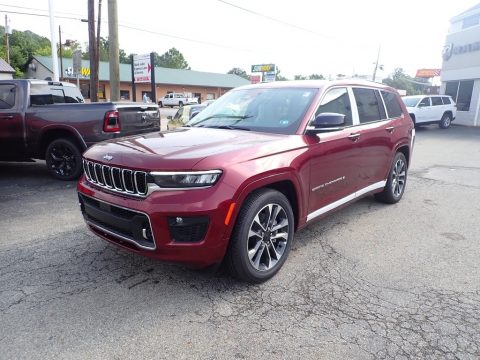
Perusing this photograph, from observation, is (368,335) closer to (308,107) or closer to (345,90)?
(308,107)

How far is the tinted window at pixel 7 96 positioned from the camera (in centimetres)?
704

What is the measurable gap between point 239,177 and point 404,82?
102005mm

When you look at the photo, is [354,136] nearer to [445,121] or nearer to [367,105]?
[367,105]

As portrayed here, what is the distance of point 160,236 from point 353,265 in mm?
2012

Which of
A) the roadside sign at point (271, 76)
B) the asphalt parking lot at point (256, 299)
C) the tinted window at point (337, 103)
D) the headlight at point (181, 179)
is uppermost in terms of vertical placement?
the roadside sign at point (271, 76)

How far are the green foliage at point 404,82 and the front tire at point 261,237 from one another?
3746 inches

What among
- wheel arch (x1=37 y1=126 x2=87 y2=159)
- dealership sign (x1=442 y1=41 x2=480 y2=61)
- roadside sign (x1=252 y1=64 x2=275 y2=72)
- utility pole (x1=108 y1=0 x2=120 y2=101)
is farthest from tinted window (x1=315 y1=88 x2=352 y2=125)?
roadside sign (x1=252 y1=64 x2=275 y2=72)

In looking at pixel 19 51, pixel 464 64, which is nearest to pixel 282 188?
pixel 464 64

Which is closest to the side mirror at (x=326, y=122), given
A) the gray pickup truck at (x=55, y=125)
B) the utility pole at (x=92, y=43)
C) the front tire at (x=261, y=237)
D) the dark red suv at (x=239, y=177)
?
the dark red suv at (x=239, y=177)

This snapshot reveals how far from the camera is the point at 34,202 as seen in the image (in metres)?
5.77

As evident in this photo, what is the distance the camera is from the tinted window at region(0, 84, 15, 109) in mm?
7043

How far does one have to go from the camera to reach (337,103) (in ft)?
14.2

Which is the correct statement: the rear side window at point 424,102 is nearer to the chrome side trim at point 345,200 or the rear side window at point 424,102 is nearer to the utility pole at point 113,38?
the utility pole at point 113,38

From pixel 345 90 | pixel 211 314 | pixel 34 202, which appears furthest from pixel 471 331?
pixel 34 202
